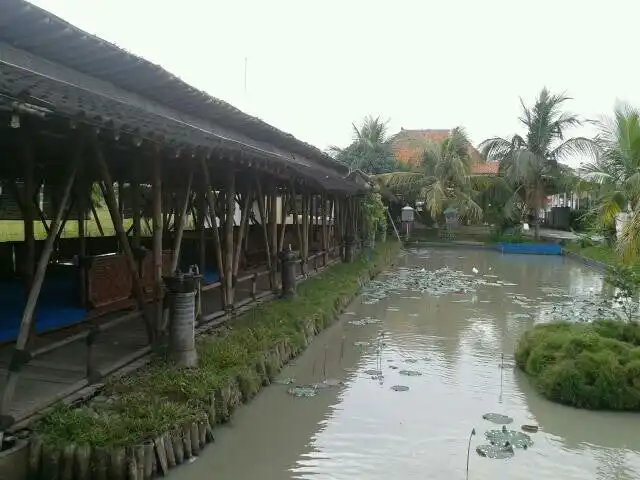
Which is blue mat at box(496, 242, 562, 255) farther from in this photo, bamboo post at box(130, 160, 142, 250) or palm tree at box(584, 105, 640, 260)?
bamboo post at box(130, 160, 142, 250)

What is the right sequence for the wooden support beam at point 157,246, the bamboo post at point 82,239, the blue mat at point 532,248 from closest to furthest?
the wooden support beam at point 157,246
the bamboo post at point 82,239
the blue mat at point 532,248

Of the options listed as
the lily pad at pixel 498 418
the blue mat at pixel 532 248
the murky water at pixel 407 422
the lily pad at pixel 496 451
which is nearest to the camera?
the murky water at pixel 407 422

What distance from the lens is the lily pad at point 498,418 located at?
5.96 m

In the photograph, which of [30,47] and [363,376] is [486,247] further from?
[30,47]

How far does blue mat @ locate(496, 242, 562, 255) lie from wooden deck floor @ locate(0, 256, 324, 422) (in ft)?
78.8

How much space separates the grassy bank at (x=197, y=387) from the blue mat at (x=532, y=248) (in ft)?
69.3

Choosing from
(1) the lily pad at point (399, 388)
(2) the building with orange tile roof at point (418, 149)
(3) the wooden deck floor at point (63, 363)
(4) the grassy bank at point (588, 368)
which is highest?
(2) the building with orange tile roof at point (418, 149)

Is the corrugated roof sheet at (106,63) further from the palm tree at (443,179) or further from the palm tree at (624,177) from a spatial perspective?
the palm tree at (443,179)

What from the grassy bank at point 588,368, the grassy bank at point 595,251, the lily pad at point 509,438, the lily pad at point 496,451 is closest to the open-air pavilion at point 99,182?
the lily pad at point 496,451

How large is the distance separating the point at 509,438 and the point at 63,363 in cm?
434

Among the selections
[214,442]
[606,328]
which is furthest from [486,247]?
[214,442]

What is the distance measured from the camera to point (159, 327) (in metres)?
6.39

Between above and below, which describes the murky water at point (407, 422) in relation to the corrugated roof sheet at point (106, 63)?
below

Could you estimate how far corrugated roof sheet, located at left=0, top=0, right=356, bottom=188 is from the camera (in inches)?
256
